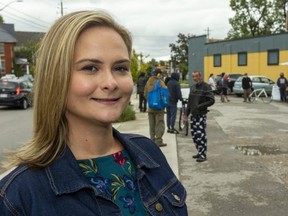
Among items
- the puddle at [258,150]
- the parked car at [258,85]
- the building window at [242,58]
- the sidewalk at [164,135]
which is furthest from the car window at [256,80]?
the puddle at [258,150]

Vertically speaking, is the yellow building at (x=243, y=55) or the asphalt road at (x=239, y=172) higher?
the yellow building at (x=243, y=55)

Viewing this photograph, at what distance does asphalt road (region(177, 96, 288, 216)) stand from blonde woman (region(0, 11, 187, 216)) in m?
3.34

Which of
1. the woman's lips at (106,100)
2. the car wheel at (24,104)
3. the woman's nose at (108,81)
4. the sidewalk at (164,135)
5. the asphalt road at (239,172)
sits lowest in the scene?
the asphalt road at (239,172)

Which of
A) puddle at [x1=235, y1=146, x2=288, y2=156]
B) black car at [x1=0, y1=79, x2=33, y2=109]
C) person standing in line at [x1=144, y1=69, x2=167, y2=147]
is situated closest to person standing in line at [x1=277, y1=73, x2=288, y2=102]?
puddle at [x1=235, y1=146, x2=288, y2=156]

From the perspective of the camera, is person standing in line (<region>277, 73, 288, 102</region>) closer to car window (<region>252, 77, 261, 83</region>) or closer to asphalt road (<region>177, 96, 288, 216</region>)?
car window (<region>252, 77, 261, 83</region>)

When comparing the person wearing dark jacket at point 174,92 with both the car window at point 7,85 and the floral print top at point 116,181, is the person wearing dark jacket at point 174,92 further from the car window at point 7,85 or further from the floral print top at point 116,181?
the car window at point 7,85

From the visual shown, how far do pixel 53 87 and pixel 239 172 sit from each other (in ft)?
18.1

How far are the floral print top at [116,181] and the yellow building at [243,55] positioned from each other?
26.4m

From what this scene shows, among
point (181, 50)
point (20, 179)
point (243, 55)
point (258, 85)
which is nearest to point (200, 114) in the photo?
point (20, 179)

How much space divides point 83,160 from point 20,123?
12.3 metres

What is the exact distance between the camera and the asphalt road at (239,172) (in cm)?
475

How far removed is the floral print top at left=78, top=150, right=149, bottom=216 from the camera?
1.33 meters

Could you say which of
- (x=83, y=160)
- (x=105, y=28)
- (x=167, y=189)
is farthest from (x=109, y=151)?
(x=105, y=28)

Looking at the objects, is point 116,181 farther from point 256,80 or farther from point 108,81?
point 256,80
